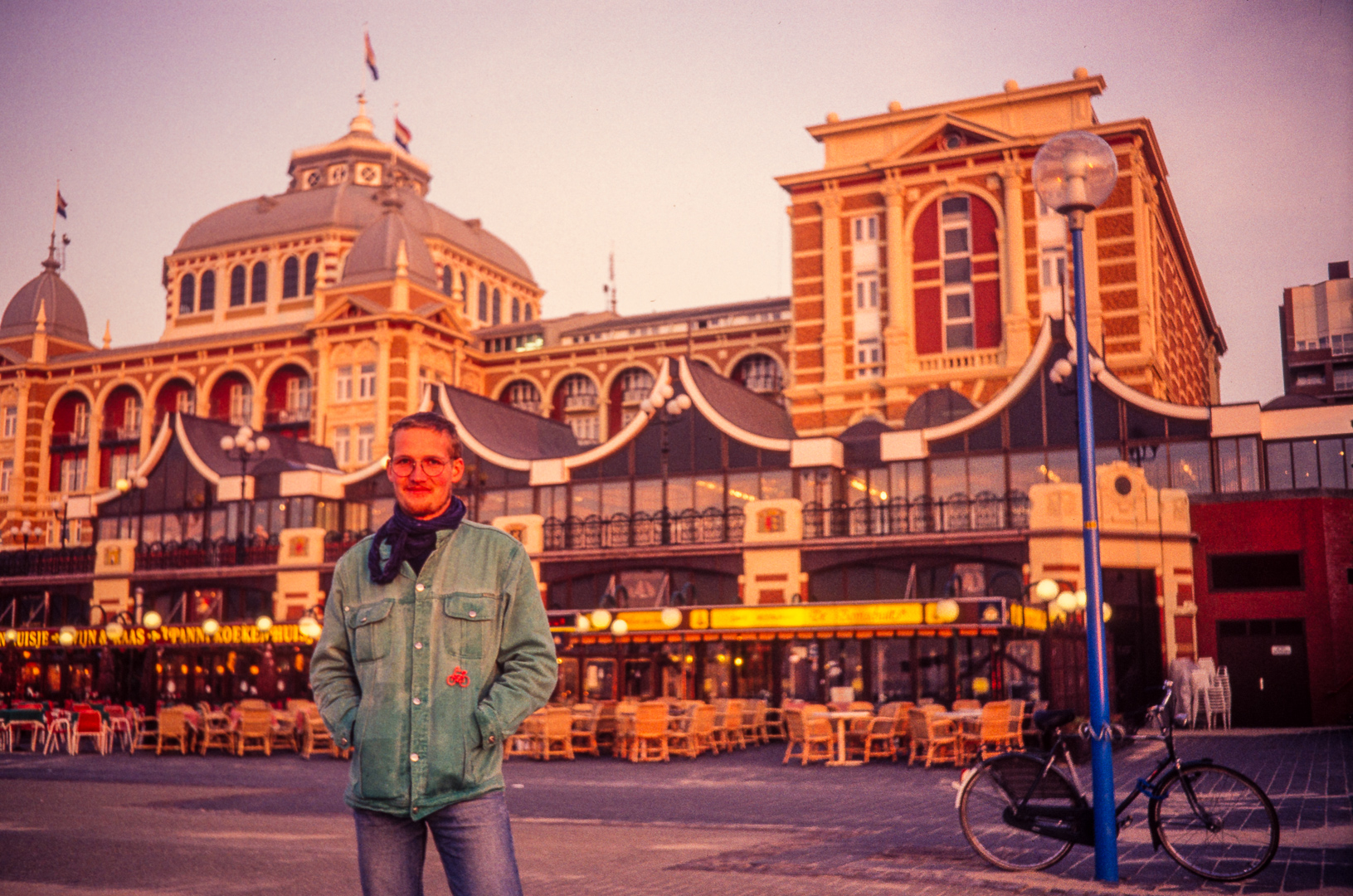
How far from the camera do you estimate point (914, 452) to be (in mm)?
32375

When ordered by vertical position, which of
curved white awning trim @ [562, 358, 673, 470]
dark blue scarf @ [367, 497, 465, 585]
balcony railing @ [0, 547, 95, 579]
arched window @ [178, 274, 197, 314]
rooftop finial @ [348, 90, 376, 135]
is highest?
rooftop finial @ [348, 90, 376, 135]

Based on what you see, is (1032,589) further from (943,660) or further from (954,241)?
(954,241)

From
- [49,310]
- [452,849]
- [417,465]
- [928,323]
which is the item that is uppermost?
[49,310]

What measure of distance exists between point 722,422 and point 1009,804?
24.6m

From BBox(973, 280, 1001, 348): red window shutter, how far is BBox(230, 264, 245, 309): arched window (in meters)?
41.1

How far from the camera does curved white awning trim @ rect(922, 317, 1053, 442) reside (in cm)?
3169

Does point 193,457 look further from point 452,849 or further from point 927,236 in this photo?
point 452,849

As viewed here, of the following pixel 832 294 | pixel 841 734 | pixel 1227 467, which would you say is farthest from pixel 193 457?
pixel 1227 467

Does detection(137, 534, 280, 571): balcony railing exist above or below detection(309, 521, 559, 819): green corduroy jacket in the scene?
above

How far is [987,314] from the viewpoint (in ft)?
146

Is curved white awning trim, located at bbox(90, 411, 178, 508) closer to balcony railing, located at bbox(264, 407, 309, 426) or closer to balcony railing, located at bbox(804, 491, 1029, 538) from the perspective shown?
balcony railing, located at bbox(264, 407, 309, 426)

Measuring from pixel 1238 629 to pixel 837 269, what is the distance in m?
20.4

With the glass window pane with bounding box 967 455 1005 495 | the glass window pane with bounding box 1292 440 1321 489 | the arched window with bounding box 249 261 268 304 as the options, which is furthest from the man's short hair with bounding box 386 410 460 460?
the arched window with bounding box 249 261 268 304

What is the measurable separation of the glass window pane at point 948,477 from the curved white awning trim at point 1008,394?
2.16 ft
